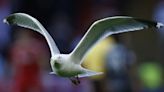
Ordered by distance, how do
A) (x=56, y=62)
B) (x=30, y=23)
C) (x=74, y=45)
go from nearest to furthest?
(x=56, y=62) → (x=30, y=23) → (x=74, y=45)

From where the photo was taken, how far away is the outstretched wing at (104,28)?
104 cm

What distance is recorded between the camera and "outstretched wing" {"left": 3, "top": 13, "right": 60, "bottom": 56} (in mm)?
1015

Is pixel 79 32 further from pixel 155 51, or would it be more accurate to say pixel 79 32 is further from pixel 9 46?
pixel 155 51

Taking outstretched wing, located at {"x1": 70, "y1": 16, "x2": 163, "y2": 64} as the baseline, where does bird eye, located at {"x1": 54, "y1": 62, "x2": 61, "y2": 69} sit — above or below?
below

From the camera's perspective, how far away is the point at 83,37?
104 centimetres

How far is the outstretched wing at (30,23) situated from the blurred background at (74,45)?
0.26 ft

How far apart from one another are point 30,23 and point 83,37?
0.34 feet

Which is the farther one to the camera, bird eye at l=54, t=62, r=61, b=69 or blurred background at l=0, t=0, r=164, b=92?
blurred background at l=0, t=0, r=164, b=92

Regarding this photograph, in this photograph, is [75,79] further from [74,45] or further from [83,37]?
[74,45]

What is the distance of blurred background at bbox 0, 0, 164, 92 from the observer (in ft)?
6.10

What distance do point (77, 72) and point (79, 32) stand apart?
133 cm

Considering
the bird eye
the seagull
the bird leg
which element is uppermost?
the seagull

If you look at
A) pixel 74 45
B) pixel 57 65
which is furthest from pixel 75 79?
pixel 74 45

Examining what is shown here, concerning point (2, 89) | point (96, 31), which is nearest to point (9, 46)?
point (2, 89)
